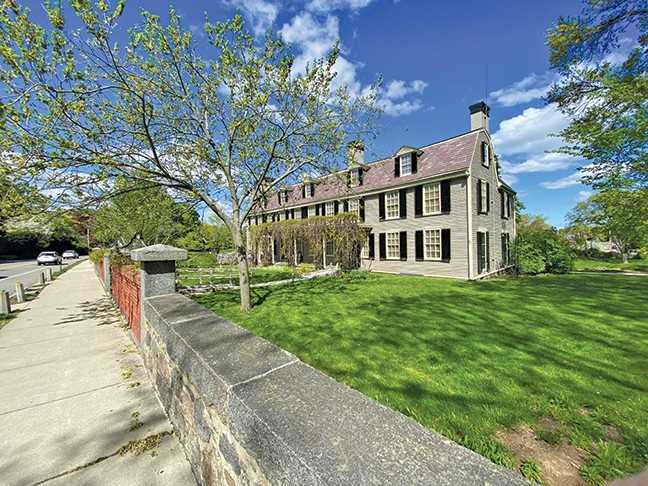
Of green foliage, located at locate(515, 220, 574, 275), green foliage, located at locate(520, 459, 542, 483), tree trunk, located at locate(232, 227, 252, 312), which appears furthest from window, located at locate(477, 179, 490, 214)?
green foliage, located at locate(520, 459, 542, 483)

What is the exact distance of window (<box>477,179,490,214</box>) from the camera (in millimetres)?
13752

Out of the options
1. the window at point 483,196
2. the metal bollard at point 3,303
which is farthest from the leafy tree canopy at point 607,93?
the metal bollard at point 3,303

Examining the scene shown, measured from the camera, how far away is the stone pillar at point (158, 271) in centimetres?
390

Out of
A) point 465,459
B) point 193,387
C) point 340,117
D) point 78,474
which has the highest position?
point 340,117

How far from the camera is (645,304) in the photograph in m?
8.02

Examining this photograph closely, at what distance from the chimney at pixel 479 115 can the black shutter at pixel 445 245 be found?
680 centimetres

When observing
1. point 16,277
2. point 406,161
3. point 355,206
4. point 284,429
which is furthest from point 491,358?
point 16,277

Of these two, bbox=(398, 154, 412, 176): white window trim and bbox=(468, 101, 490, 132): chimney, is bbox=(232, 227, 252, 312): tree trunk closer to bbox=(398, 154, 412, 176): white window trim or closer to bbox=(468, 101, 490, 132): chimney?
bbox=(398, 154, 412, 176): white window trim

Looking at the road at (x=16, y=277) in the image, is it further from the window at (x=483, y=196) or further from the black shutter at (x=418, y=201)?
the window at (x=483, y=196)

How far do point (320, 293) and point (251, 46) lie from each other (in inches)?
318

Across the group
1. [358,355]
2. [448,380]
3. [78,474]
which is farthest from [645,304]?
[78,474]

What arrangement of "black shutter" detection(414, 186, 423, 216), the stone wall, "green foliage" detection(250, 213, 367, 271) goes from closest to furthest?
1. the stone wall
2. "black shutter" detection(414, 186, 423, 216)
3. "green foliage" detection(250, 213, 367, 271)

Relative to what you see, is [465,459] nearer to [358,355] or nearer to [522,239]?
[358,355]

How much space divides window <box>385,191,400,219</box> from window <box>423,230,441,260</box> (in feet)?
7.35
